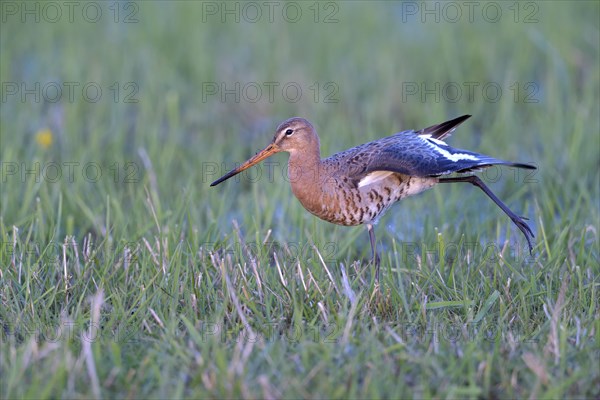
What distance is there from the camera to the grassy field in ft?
13.3

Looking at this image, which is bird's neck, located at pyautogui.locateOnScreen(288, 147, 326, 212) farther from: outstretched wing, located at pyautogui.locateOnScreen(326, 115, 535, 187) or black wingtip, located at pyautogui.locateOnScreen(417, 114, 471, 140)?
black wingtip, located at pyautogui.locateOnScreen(417, 114, 471, 140)

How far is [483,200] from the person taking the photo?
682cm

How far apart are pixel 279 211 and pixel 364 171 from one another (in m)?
1.23

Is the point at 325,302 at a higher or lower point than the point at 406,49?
lower

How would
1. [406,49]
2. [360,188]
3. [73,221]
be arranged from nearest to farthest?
1. [360,188]
2. [73,221]
3. [406,49]

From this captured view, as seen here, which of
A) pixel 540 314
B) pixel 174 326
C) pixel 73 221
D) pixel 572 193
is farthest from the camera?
pixel 572 193

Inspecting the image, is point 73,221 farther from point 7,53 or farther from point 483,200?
point 7,53

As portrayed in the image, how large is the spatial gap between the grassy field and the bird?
306 millimetres

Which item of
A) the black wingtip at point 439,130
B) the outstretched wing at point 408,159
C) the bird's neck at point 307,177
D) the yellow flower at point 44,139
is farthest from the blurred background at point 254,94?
the outstretched wing at point 408,159

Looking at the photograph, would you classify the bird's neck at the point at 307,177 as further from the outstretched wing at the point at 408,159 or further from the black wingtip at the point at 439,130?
the black wingtip at the point at 439,130

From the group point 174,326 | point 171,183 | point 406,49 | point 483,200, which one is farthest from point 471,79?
point 174,326

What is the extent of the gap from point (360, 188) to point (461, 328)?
4.33 feet

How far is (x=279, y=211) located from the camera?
6.62 m

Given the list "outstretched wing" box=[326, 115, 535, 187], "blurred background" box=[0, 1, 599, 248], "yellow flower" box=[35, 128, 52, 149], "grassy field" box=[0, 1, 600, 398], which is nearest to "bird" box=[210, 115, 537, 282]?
"outstretched wing" box=[326, 115, 535, 187]
